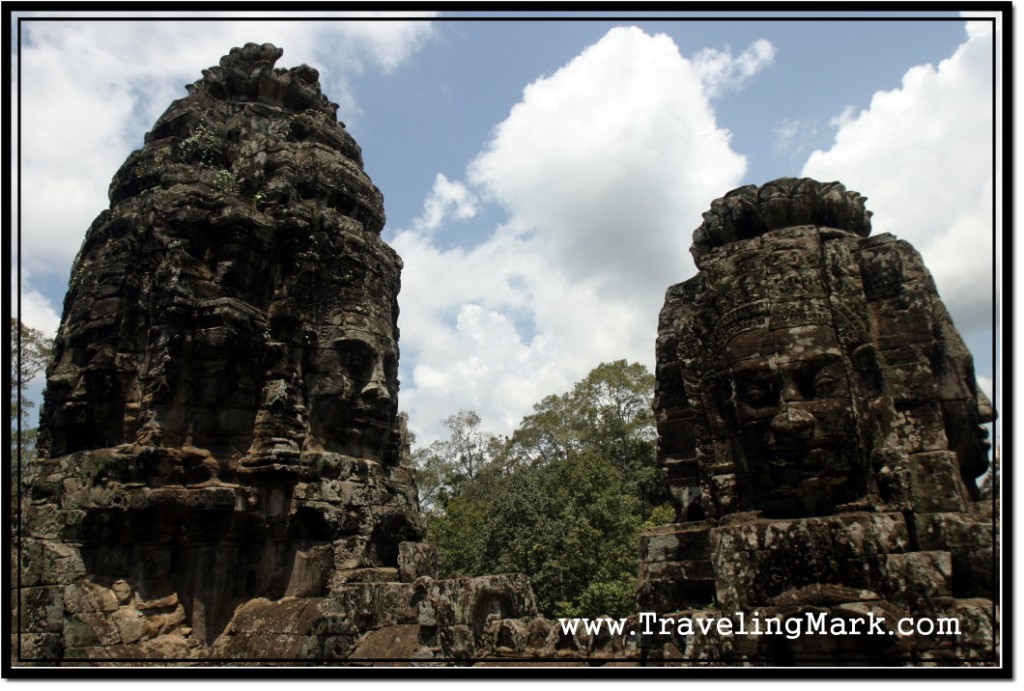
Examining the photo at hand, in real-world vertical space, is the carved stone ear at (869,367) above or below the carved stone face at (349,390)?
below

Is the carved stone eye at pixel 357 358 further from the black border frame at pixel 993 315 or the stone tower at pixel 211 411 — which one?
the black border frame at pixel 993 315

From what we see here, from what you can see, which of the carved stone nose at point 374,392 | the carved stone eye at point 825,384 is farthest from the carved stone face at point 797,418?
the carved stone nose at point 374,392

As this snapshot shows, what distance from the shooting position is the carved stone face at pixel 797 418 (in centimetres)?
553

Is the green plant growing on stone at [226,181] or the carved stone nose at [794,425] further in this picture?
the green plant growing on stone at [226,181]

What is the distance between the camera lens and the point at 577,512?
742 inches

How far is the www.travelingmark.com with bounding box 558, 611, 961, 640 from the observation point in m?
4.81

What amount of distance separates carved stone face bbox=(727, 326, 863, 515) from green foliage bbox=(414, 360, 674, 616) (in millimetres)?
10514

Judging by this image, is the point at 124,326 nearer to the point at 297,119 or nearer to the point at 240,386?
the point at 240,386

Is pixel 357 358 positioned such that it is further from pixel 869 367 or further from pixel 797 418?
pixel 869 367

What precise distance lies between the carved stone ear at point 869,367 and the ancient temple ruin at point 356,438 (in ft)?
0.13

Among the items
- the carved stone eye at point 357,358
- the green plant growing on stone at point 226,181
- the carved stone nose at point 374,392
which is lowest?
the carved stone nose at point 374,392

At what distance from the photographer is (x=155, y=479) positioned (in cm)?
922

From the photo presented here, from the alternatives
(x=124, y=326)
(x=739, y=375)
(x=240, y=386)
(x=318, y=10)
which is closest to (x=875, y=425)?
(x=739, y=375)

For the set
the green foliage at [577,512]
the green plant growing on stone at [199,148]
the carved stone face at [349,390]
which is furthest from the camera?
the green foliage at [577,512]
